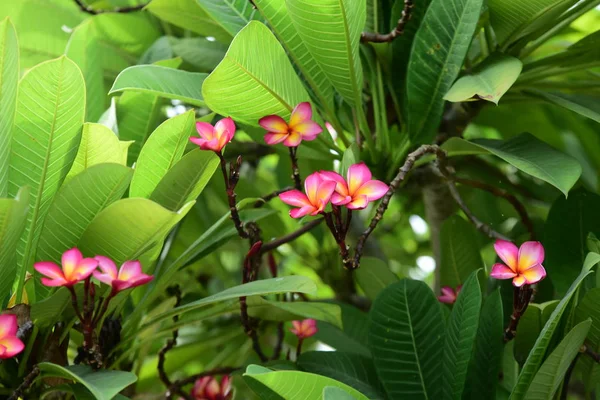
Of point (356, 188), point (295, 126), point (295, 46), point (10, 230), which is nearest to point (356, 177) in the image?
point (356, 188)

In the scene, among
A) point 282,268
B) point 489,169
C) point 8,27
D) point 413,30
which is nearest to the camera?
point 8,27

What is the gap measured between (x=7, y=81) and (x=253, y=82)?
9.6 inches

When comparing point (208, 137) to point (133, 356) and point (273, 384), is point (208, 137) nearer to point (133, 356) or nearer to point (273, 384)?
point (273, 384)

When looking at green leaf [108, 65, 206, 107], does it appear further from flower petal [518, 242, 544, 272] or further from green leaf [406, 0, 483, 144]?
flower petal [518, 242, 544, 272]

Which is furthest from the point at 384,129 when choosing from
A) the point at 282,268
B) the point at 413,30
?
the point at 282,268

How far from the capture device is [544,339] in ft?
2.32

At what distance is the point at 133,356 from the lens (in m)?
1.07

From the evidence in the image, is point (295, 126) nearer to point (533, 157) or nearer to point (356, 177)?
point (356, 177)

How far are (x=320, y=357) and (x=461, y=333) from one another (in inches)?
7.7

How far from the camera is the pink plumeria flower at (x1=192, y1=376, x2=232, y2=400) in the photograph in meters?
1.00

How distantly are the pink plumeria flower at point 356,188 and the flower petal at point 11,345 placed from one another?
0.31m

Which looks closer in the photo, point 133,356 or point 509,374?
point 509,374

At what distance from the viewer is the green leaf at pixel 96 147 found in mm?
801

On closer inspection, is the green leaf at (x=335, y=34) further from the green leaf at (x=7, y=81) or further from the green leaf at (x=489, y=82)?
the green leaf at (x=7, y=81)
